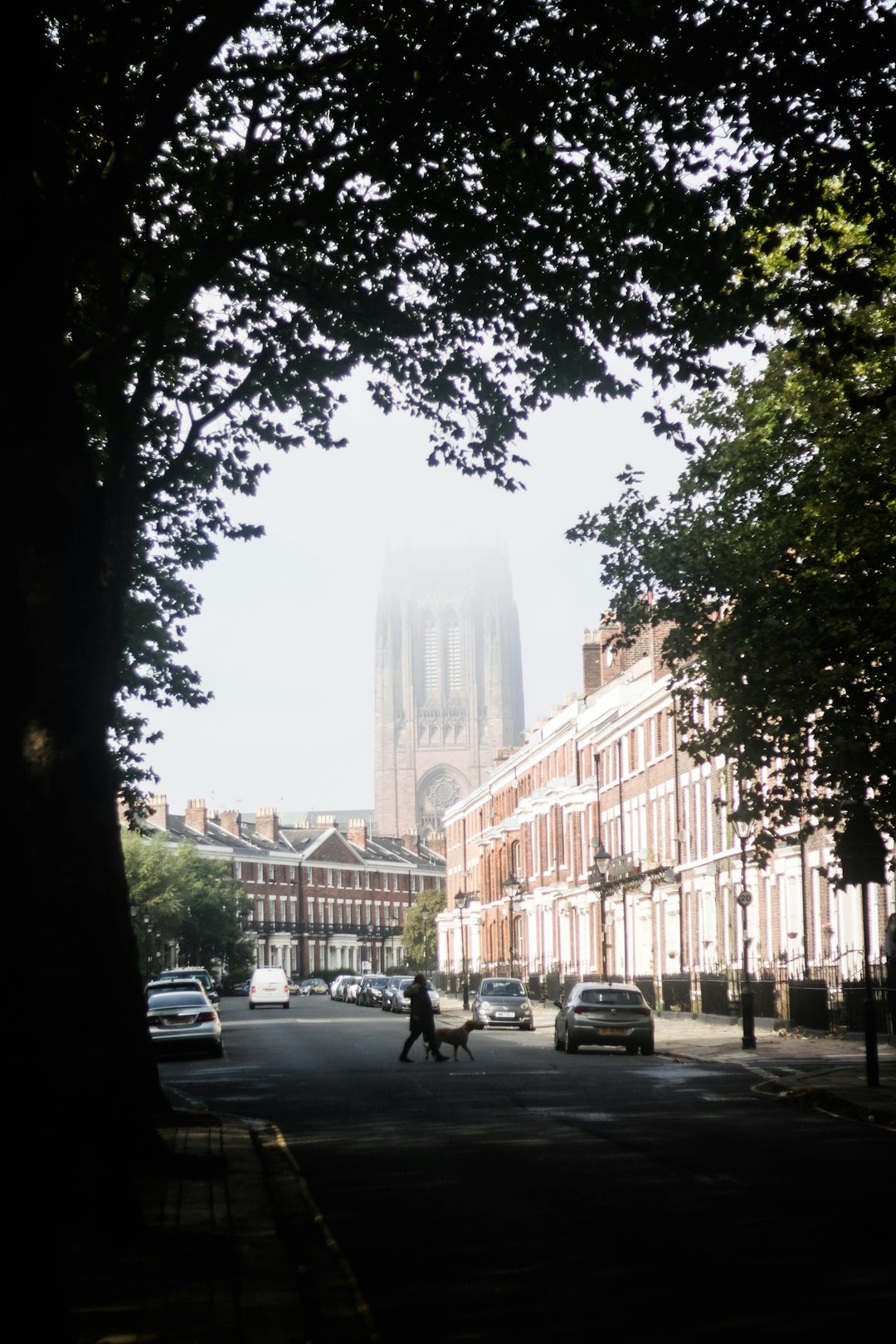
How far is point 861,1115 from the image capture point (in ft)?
63.9

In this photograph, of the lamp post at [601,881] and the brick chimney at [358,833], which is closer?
the lamp post at [601,881]

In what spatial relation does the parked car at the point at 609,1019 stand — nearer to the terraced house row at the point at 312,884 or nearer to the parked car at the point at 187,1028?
the parked car at the point at 187,1028

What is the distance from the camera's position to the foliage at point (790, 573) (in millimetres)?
23016

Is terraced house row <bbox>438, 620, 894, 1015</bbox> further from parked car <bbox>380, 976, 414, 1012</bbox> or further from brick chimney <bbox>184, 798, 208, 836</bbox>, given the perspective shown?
brick chimney <bbox>184, 798, 208, 836</bbox>

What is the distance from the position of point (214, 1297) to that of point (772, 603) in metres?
17.4

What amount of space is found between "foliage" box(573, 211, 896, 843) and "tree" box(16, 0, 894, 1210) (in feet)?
21.0

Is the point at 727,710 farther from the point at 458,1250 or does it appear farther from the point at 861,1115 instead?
the point at 458,1250

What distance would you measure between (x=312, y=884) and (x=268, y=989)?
260 feet

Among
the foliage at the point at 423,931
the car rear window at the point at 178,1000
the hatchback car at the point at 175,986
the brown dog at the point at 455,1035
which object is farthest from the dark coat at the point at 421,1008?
the foliage at the point at 423,931

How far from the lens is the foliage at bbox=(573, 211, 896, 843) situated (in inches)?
906

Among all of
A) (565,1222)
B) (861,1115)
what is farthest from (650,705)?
(565,1222)

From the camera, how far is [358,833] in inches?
6895

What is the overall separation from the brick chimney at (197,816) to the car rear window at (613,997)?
390 feet

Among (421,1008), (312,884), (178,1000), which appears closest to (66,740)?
(421,1008)
